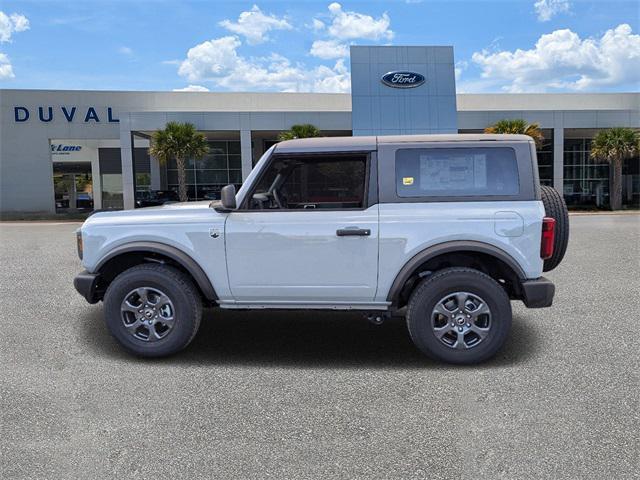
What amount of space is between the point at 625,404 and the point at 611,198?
1291 inches

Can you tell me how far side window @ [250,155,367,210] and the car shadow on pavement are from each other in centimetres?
134

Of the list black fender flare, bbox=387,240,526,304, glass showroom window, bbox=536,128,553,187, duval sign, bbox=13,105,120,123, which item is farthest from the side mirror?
duval sign, bbox=13,105,120,123

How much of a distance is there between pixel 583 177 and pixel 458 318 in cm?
3526

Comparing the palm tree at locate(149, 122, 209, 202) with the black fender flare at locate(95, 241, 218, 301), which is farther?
the palm tree at locate(149, 122, 209, 202)

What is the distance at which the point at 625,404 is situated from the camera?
3648 millimetres

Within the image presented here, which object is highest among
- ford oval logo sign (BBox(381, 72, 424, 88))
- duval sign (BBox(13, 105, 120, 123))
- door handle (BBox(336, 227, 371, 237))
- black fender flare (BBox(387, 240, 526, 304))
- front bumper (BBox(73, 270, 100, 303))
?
ford oval logo sign (BBox(381, 72, 424, 88))

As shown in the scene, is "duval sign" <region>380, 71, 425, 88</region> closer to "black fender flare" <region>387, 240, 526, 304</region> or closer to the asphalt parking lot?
the asphalt parking lot

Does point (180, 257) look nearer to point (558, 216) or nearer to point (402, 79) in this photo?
point (558, 216)

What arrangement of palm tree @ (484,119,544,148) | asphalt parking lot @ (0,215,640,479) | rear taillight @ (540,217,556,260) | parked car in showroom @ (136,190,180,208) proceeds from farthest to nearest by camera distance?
1. parked car in showroom @ (136,190,180,208)
2. palm tree @ (484,119,544,148)
3. rear taillight @ (540,217,556,260)
4. asphalt parking lot @ (0,215,640,479)

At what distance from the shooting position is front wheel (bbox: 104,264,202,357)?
4.56m

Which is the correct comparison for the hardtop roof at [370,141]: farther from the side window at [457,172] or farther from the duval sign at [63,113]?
the duval sign at [63,113]

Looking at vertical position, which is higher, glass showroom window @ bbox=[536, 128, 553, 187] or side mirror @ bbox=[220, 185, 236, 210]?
glass showroom window @ bbox=[536, 128, 553, 187]

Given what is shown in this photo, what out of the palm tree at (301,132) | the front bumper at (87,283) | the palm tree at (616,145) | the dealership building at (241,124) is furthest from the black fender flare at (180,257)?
the palm tree at (616,145)

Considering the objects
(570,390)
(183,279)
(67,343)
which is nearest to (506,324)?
(570,390)
